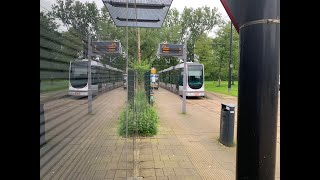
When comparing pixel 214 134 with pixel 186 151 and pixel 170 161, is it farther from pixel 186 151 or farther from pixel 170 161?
pixel 170 161

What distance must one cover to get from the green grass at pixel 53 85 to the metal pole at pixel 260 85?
1070 mm

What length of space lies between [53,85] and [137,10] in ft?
15.7

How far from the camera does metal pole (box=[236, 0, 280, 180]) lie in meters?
1.84

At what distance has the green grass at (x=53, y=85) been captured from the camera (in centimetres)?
109

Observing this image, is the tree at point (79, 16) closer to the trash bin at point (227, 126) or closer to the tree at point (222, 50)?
the trash bin at point (227, 126)

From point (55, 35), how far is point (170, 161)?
17.4 feet

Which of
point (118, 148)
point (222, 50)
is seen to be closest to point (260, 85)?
point (118, 148)

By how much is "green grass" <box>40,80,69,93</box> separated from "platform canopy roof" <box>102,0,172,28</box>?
2901 mm

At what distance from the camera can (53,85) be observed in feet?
4.04

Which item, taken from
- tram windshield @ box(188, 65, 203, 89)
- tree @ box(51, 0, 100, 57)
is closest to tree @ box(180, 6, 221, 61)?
tram windshield @ box(188, 65, 203, 89)

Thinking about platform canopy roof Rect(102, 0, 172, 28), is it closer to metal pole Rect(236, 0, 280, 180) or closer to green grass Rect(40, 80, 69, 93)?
metal pole Rect(236, 0, 280, 180)

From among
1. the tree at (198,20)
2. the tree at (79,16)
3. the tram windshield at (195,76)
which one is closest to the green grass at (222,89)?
the tram windshield at (195,76)

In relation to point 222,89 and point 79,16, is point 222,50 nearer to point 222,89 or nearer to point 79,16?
point 222,89
